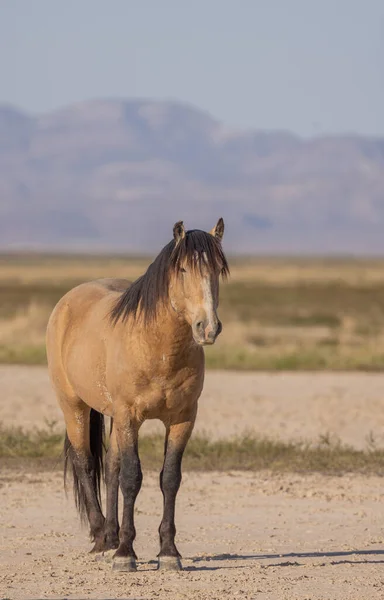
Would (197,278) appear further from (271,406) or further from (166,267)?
(271,406)

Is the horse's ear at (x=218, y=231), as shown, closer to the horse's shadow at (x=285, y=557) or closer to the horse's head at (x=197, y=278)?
the horse's head at (x=197, y=278)

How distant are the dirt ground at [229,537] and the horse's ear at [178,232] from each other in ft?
6.60

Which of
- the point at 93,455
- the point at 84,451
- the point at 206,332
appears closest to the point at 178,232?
the point at 206,332

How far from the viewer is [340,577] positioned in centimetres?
725

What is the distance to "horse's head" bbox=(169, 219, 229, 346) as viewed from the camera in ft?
22.2

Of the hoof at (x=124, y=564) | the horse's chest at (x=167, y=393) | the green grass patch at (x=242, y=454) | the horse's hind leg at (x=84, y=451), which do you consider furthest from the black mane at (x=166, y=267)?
the green grass patch at (x=242, y=454)

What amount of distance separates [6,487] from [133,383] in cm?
347

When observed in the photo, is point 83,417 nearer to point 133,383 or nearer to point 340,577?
point 133,383

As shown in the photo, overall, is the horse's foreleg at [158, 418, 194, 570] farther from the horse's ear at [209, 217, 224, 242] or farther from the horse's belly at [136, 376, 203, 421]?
the horse's ear at [209, 217, 224, 242]

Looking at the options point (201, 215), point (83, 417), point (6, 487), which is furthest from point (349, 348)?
point (201, 215)

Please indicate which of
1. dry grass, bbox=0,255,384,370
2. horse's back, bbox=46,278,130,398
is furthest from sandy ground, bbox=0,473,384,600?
dry grass, bbox=0,255,384,370

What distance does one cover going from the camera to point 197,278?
22.8 feet

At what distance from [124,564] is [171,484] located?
0.56m

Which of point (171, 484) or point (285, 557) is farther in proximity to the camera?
point (285, 557)
